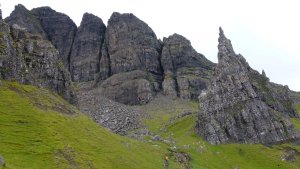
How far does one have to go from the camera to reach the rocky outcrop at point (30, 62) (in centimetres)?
15762

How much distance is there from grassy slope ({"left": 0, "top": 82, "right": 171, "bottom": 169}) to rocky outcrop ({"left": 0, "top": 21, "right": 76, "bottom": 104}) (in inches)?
347

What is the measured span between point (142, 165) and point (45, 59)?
82.0 m

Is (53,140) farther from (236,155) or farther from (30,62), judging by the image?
(236,155)

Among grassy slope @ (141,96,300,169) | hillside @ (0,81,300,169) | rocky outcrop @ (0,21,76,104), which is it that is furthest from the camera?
grassy slope @ (141,96,300,169)

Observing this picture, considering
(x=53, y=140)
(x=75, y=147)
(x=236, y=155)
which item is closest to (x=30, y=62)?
(x=53, y=140)

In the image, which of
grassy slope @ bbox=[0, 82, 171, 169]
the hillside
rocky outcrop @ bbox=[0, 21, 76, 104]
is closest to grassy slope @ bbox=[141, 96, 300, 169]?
the hillside

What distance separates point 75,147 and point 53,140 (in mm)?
6741

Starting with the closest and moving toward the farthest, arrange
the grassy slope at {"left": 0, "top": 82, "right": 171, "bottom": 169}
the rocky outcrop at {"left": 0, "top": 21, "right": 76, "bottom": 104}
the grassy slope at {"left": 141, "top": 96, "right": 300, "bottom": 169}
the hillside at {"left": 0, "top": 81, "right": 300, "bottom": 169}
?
the grassy slope at {"left": 0, "top": 82, "right": 171, "bottom": 169} → the hillside at {"left": 0, "top": 81, "right": 300, "bottom": 169} → the rocky outcrop at {"left": 0, "top": 21, "right": 76, "bottom": 104} → the grassy slope at {"left": 141, "top": 96, "right": 300, "bottom": 169}

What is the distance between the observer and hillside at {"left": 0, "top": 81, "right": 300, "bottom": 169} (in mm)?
103375

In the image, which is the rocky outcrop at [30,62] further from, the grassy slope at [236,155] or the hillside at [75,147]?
the grassy slope at [236,155]

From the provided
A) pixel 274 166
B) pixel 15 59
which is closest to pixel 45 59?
pixel 15 59

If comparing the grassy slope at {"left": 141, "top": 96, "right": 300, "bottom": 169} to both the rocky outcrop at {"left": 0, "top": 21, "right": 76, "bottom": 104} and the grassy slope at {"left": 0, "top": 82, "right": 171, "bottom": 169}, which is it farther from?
the rocky outcrop at {"left": 0, "top": 21, "right": 76, "bottom": 104}

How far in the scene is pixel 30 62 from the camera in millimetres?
171375

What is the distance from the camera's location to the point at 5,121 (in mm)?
117625
